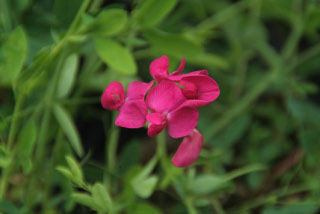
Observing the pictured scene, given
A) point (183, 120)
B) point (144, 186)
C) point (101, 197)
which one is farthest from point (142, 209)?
point (183, 120)

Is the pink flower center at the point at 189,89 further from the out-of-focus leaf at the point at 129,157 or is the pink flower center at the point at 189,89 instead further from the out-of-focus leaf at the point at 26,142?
the out-of-focus leaf at the point at 129,157

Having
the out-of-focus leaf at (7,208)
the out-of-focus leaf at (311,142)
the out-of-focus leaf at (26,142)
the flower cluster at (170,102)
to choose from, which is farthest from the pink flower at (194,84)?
the out-of-focus leaf at (311,142)

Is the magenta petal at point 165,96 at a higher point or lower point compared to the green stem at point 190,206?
higher

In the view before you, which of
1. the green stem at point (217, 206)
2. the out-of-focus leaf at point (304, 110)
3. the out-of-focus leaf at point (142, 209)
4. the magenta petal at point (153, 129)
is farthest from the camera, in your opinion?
the out-of-focus leaf at point (304, 110)

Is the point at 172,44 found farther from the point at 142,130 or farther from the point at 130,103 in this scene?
the point at 142,130

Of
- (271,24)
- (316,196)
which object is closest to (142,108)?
(316,196)

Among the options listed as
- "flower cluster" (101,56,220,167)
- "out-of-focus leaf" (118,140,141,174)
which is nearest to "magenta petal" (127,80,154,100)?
"flower cluster" (101,56,220,167)

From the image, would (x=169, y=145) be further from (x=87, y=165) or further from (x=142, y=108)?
(x=142, y=108)
